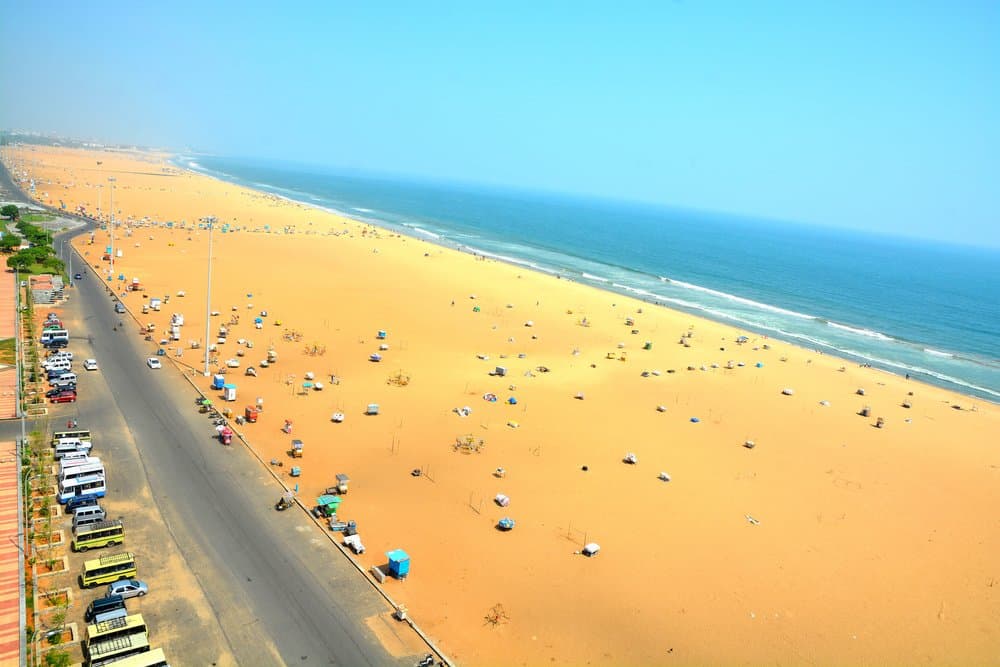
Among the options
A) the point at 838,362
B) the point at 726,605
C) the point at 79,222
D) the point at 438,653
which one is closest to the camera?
the point at 438,653

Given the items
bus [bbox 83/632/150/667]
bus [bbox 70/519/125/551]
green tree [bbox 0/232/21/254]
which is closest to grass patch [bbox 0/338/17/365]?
bus [bbox 70/519/125/551]

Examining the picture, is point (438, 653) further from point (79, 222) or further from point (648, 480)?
point (79, 222)

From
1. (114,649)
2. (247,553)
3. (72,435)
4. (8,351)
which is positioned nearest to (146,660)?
(114,649)

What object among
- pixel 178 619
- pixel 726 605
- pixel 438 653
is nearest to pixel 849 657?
pixel 726 605

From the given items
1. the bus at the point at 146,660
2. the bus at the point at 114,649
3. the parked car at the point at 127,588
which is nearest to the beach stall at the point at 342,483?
the parked car at the point at 127,588

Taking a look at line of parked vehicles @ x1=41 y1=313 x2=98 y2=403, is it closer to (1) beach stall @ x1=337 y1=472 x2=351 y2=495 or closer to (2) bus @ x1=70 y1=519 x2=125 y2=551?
(2) bus @ x1=70 y1=519 x2=125 y2=551

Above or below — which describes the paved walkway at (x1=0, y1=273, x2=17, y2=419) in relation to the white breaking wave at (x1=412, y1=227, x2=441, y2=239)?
below
